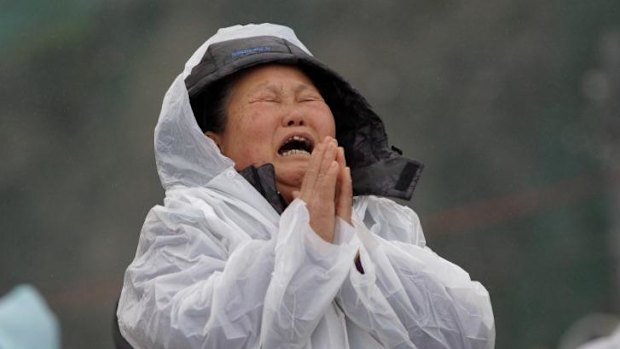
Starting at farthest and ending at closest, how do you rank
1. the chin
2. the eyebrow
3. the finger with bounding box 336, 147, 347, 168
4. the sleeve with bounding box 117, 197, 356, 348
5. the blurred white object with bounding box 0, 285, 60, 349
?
the eyebrow → the chin → the finger with bounding box 336, 147, 347, 168 → the blurred white object with bounding box 0, 285, 60, 349 → the sleeve with bounding box 117, 197, 356, 348

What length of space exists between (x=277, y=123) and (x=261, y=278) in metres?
0.55

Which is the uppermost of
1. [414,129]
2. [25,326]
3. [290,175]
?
[290,175]

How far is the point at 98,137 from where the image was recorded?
A: 1572 centimetres

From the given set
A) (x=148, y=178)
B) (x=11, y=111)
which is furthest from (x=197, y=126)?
(x=11, y=111)

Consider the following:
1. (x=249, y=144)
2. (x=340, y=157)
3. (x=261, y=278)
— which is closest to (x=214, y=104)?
(x=249, y=144)

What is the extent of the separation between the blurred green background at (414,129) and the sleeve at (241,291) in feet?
29.9

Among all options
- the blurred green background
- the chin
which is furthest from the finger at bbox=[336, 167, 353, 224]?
the blurred green background

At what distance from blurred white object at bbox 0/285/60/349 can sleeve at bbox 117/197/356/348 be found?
20 centimetres

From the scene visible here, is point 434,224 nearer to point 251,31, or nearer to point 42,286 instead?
point 42,286

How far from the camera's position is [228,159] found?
17.4ft

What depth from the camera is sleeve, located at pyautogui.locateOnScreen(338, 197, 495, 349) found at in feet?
16.5

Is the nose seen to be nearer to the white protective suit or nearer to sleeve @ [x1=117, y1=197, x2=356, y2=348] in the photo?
the white protective suit

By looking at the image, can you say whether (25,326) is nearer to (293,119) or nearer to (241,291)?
(241,291)

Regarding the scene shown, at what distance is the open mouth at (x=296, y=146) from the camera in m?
5.32
